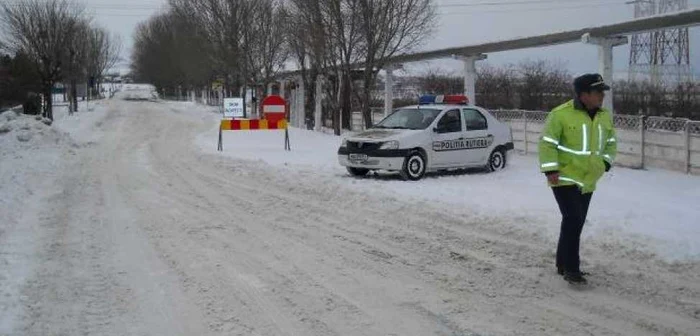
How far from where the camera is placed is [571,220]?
625 cm

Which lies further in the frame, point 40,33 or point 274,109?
point 40,33

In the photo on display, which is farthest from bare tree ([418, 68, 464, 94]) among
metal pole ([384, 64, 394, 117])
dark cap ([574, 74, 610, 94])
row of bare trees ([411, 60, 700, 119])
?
dark cap ([574, 74, 610, 94])

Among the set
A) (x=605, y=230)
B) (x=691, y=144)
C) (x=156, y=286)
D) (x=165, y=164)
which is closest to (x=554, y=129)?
(x=605, y=230)

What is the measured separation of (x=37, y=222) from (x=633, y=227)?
7.09 metres

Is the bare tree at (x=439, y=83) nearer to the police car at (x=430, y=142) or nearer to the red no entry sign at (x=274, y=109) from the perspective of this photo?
the red no entry sign at (x=274, y=109)

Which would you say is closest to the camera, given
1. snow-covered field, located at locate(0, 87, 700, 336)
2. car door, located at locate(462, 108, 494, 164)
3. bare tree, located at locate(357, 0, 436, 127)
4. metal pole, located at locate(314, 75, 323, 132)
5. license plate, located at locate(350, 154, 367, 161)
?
snow-covered field, located at locate(0, 87, 700, 336)

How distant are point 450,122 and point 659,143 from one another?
443 centimetres

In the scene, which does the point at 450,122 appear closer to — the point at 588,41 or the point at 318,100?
the point at 588,41

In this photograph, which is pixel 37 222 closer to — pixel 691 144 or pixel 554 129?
pixel 554 129

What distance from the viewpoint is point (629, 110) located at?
85.3 ft

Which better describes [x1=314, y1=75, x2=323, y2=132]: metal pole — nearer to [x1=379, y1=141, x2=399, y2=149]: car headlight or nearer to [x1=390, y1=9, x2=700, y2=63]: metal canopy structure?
[x1=390, y1=9, x2=700, y2=63]: metal canopy structure

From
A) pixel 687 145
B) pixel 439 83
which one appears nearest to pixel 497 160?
pixel 687 145

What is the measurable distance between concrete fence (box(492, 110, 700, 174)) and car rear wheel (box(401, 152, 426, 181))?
16.4 feet

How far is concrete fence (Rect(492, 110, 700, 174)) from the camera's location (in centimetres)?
1415
